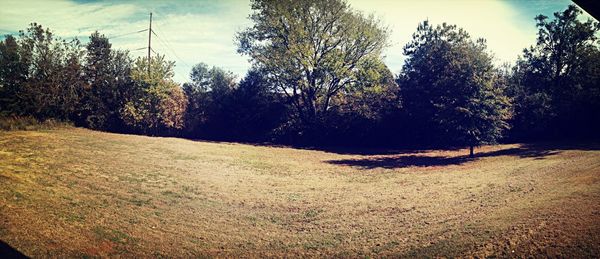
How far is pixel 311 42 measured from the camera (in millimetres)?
38844

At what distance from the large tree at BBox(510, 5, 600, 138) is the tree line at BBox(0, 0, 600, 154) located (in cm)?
13

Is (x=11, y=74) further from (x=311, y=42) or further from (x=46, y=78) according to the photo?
(x=311, y=42)

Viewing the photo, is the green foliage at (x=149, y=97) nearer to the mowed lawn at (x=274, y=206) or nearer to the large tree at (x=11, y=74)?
the large tree at (x=11, y=74)

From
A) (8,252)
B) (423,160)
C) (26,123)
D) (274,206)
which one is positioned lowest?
(274,206)

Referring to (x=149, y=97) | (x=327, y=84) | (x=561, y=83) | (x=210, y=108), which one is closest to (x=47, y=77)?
(x=149, y=97)

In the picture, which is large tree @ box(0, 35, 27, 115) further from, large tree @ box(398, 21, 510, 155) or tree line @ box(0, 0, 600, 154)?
large tree @ box(398, 21, 510, 155)

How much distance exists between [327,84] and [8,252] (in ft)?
119

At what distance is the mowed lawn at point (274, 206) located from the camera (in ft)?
31.0

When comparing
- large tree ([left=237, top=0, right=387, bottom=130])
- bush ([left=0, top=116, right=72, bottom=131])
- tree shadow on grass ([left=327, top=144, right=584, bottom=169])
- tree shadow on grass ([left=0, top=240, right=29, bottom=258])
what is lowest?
tree shadow on grass ([left=0, top=240, right=29, bottom=258])

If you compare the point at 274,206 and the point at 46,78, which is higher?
the point at 46,78

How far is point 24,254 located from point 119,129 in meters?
36.0

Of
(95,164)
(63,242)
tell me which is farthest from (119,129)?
(63,242)

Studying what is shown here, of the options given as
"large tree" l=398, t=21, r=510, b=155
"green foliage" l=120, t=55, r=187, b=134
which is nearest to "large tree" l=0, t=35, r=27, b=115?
"green foliage" l=120, t=55, r=187, b=134

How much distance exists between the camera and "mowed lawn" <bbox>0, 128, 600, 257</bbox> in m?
A: 9.44
